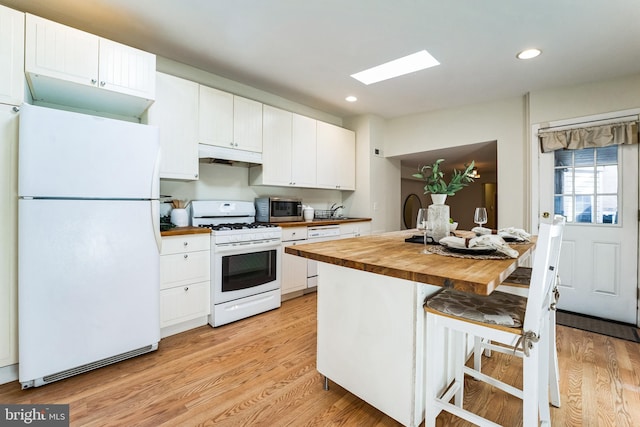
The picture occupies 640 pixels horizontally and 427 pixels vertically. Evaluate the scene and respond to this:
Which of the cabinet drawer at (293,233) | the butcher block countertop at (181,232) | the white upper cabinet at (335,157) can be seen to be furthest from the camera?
the white upper cabinet at (335,157)

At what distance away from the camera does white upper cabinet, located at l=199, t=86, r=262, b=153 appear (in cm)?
293

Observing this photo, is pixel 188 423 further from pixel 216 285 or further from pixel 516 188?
pixel 516 188

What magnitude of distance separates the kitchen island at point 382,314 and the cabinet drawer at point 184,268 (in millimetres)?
1393

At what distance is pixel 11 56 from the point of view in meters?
1.80

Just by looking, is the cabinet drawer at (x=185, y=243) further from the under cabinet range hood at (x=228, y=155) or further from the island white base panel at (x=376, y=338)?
the island white base panel at (x=376, y=338)

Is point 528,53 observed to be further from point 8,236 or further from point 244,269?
point 8,236

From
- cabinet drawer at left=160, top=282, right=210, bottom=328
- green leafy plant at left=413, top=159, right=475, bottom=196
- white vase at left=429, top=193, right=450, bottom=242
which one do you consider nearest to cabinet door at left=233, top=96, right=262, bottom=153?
cabinet drawer at left=160, top=282, right=210, bottom=328

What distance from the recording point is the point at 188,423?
152 cm

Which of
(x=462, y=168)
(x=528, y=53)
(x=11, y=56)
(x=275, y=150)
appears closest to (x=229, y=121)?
(x=275, y=150)

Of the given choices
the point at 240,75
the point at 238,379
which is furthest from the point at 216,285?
the point at 240,75

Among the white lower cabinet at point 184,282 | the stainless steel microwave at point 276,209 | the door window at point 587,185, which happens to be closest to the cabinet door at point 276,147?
the stainless steel microwave at point 276,209

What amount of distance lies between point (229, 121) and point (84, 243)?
1.78 meters

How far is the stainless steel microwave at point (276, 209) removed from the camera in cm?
352

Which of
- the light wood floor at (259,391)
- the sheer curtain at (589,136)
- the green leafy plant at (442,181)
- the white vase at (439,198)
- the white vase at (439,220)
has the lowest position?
the light wood floor at (259,391)
